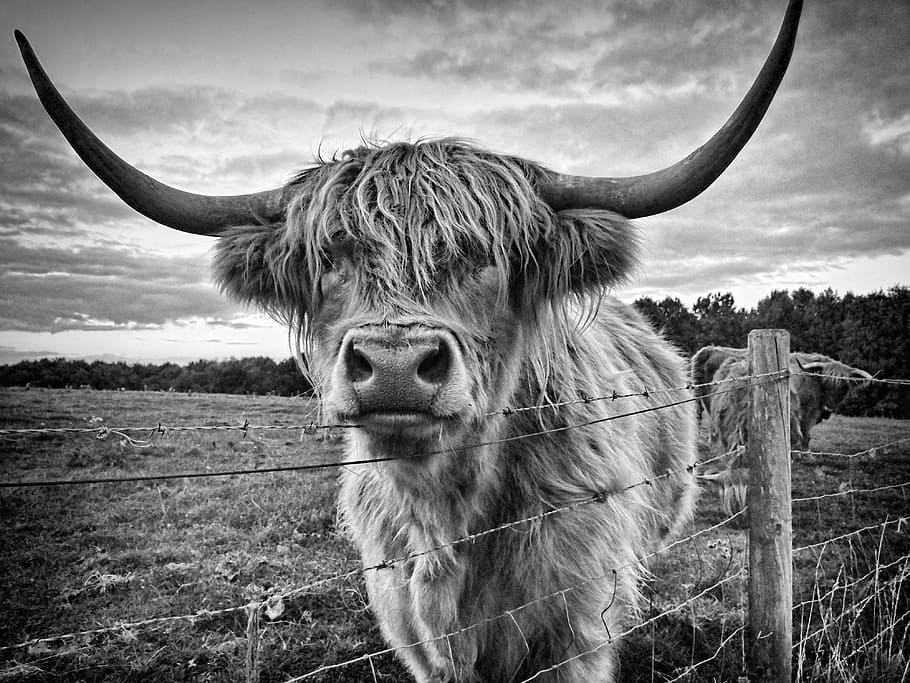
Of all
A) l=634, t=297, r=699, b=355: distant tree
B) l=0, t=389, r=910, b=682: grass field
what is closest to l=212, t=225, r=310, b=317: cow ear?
l=0, t=389, r=910, b=682: grass field

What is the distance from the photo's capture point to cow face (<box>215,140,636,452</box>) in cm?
185

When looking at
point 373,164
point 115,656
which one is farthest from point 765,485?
point 115,656

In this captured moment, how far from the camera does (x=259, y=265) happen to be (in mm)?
2664

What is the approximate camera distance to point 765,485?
257cm

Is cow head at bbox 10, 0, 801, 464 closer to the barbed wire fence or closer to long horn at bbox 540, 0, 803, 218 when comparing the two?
long horn at bbox 540, 0, 803, 218

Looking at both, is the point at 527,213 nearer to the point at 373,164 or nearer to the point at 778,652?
the point at 373,164

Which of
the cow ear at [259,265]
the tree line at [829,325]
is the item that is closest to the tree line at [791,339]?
the tree line at [829,325]

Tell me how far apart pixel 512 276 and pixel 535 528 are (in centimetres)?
114

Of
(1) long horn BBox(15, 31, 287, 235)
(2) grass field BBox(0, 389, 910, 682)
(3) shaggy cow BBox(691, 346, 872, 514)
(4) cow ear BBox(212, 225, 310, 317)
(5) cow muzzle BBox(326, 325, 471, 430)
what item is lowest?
(2) grass field BBox(0, 389, 910, 682)

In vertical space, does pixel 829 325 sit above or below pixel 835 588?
above

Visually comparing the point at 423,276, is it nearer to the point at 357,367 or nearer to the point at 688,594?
the point at 357,367

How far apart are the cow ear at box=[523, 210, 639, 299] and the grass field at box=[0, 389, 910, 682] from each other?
1.35 m

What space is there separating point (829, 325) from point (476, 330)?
33366 mm

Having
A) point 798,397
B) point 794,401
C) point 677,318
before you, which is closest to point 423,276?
point 794,401
